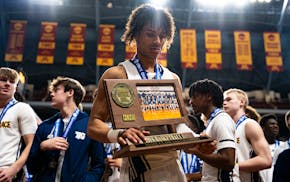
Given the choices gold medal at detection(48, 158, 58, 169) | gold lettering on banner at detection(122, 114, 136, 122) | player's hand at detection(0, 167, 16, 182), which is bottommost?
player's hand at detection(0, 167, 16, 182)

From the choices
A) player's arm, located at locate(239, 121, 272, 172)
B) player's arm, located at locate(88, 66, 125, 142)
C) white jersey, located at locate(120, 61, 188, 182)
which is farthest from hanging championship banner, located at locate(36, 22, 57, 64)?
white jersey, located at locate(120, 61, 188, 182)

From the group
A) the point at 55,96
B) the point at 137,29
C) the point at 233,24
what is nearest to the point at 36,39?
the point at 233,24

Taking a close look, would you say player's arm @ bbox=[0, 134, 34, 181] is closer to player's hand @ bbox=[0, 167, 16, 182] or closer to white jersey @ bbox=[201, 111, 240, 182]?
player's hand @ bbox=[0, 167, 16, 182]

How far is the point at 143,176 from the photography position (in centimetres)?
183

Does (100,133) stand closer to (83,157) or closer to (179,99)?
(179,99)

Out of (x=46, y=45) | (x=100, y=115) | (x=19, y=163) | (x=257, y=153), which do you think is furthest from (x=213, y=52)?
(x=100, y=115)

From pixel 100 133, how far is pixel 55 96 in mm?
1756

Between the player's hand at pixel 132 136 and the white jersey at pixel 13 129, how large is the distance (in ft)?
6.86

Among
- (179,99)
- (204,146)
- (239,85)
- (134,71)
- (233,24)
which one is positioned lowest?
(239,85)

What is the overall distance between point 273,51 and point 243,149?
12.9 meters

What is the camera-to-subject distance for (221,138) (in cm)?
260

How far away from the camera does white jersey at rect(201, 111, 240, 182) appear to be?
2.58m

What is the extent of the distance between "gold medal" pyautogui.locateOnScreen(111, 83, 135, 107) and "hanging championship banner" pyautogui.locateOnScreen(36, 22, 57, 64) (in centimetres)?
1361

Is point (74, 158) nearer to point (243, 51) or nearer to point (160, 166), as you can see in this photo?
point (160, 166)
